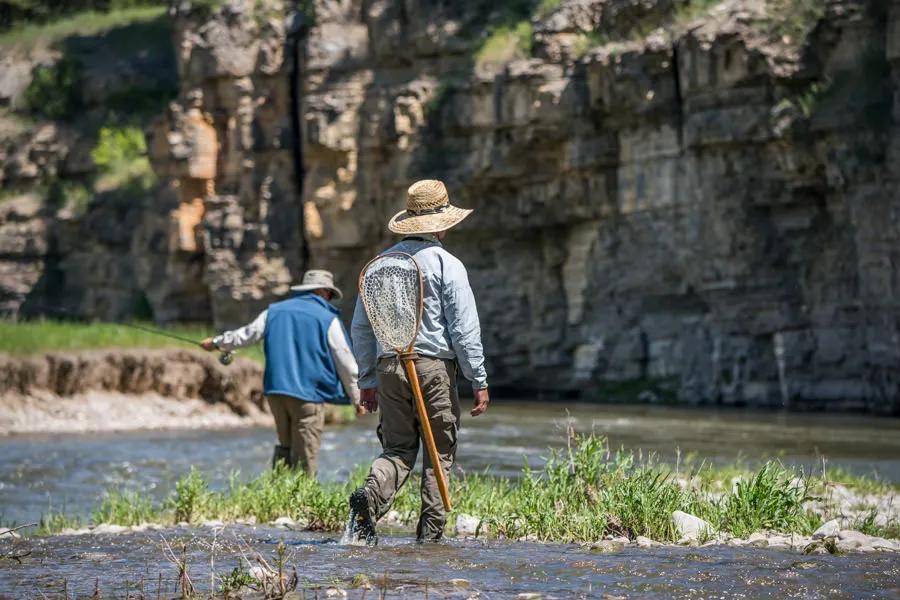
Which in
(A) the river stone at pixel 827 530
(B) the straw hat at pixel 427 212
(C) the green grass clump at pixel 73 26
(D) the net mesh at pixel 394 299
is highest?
(C) the green grass clump at pixel 73 26

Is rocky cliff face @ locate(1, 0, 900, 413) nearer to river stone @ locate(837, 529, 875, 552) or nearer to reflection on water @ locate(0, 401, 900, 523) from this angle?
reflection on water @ locate(0, 401, 900, 523)

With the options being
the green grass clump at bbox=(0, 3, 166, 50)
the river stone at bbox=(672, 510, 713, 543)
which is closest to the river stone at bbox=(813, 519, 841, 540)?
the river stone at bbox=(672, 510, 713, 543)

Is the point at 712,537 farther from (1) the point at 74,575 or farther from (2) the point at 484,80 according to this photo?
(2) the point at 484,80

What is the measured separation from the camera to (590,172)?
3422cm

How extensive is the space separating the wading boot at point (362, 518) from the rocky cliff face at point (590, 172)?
2058cm

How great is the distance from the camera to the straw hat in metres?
8.11

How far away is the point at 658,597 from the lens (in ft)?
20.1

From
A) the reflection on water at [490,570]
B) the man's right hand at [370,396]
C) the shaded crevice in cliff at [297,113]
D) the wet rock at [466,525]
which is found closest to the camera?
the reflection on water at [490,570]

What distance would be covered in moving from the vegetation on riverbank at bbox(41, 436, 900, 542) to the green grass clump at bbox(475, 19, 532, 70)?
26.8 metres

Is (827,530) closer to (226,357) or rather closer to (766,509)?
(766,509)

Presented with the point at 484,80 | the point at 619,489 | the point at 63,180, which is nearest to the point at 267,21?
the point at 484,80

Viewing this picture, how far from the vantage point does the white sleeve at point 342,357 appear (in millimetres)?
10594

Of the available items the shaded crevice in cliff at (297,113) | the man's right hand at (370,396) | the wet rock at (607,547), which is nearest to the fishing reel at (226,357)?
the man's right hand at (370,396)

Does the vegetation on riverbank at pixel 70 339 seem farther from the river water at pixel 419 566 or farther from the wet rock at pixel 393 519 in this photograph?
the wet rock at pixel 393 519
